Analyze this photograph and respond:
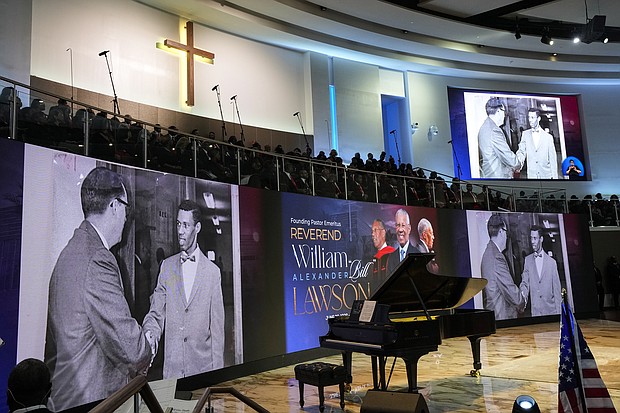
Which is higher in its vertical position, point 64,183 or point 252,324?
point 64,183

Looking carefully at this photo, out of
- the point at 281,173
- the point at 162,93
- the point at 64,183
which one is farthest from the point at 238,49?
the point at 64,183

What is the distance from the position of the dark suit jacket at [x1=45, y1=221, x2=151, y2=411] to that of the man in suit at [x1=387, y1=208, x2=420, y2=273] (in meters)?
5.36

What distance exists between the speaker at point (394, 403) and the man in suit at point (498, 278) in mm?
8995

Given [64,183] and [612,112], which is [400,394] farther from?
[612,112]

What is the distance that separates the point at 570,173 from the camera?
61.8ft

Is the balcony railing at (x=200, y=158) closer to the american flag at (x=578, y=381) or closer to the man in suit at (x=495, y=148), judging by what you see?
the american flag at (x=578, y=381)

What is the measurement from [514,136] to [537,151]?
967 millimetres

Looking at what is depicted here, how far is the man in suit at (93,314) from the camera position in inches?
194

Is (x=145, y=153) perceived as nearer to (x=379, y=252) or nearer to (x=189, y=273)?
(x=189, y=273)

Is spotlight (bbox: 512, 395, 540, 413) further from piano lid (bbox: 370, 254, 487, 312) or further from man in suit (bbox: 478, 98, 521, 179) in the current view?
man in suit (bbox: 478, 98, 521, 179)

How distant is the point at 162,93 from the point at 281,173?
4969 millimetres

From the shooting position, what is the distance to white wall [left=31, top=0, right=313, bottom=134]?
33.7ft

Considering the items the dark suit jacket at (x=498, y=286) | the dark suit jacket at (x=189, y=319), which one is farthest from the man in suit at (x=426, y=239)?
the dark suit jacket at (x=189, y=319)

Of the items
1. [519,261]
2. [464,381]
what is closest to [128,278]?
[464,381]
